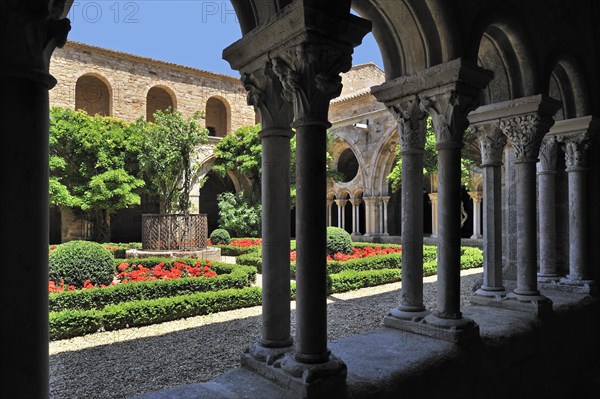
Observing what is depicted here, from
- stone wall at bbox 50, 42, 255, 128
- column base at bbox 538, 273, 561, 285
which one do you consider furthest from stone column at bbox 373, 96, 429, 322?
stone wall at bbox 50, 42, 255, 128

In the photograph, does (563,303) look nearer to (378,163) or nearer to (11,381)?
(11,381)

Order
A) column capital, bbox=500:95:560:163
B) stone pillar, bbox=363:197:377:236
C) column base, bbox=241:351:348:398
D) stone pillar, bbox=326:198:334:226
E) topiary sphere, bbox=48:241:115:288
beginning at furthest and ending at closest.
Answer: stone pillar, bbox=326:198:334:226 → stone pillar, bbox=363:197:377:236 → topiary sphere, bbox=48:241:115:288 → column capital, bbox=500:95:560:163 → column base, bbox=241:351:348:398

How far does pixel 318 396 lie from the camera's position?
7.47ft

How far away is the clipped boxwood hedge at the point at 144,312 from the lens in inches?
232

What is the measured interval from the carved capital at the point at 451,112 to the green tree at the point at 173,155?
10868 mm

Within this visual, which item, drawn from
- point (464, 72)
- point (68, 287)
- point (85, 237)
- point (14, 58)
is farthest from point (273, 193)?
point (85, 237)

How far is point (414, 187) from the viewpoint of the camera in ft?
11.9

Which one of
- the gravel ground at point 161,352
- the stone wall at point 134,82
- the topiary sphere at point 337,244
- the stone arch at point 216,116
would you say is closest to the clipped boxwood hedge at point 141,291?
the gravel ground at point 161,352

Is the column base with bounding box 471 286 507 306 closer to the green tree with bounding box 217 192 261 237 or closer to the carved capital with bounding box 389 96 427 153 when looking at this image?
the carved capital with bounding box 389 96 427 153

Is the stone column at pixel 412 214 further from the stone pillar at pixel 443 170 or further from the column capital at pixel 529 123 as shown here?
the column capital at pixel 529 123

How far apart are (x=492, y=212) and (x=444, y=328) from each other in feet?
5.91

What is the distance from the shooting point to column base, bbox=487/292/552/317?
4246mm

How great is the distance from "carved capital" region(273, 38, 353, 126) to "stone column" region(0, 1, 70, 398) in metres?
1.23

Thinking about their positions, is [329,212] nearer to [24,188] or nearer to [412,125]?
[412,125]
